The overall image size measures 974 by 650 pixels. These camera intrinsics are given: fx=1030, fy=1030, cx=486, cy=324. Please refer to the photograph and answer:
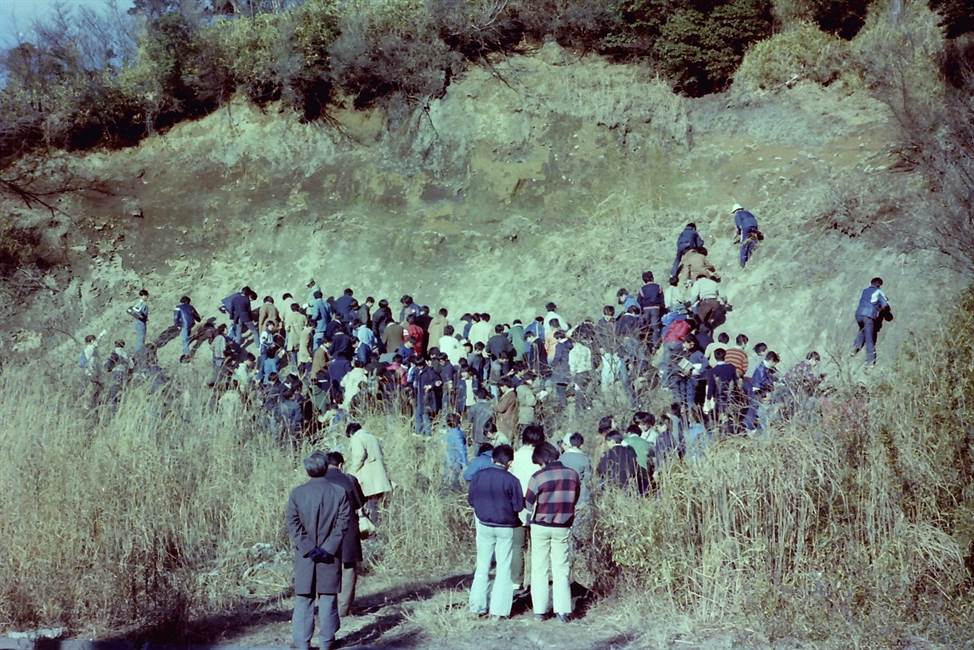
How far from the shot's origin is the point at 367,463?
12.3 m

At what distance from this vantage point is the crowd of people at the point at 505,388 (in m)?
10.4

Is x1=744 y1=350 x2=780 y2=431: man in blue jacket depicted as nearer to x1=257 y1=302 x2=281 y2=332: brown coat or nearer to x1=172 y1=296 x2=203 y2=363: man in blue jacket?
x1=257 y1=302 x2=281 y2=332: brown coat

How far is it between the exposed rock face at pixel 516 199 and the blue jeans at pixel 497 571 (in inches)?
467

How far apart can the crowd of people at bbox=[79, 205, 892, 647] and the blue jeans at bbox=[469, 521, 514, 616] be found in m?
0.02

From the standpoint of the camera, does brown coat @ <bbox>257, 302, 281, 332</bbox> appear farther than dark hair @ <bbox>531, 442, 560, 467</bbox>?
Yes

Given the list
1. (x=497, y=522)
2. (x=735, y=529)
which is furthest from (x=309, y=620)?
(x=735, y=529)

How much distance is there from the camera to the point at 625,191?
91.2ft

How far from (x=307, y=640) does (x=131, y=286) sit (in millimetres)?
22232

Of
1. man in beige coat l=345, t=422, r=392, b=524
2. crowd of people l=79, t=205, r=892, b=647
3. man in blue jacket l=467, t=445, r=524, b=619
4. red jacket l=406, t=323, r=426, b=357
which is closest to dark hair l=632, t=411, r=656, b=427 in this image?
crowd of people l=79, t=205, r=892, b=647

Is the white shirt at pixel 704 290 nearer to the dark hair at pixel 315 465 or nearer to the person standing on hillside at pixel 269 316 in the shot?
the person standing on hillside at pixel 269 316

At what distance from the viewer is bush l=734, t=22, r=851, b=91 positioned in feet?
88.8

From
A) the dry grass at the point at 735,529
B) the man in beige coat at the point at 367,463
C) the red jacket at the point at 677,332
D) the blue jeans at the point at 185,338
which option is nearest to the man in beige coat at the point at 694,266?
the red jacket at the point at 677,332

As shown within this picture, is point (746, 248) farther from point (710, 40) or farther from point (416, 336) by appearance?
point (710, 40)

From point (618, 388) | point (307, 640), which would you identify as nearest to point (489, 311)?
point (618, 388)
